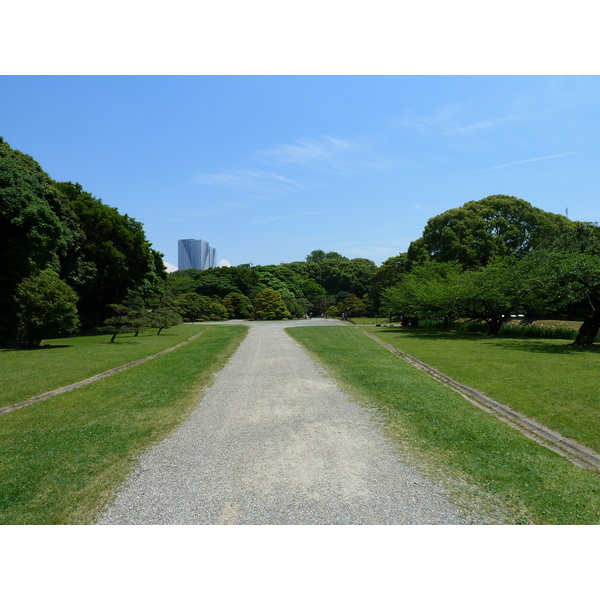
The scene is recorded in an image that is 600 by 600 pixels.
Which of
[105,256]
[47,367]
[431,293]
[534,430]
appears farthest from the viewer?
[105,256]

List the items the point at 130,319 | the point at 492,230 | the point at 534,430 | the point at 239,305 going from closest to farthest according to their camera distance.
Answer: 1. the point at 534,430
2. the point at 130,319
3. the point at 492,230
4. the point at 239,305

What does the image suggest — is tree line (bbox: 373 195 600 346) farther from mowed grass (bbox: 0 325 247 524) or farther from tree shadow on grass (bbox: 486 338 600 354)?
mowed grass (bbox: 0 325 247 524)

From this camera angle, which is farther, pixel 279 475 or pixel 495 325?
pixel 495 325

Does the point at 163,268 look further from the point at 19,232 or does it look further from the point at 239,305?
the point at 19,232

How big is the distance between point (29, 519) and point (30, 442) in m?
2.44

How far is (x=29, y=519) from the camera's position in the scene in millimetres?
3260

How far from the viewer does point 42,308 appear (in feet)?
59.6

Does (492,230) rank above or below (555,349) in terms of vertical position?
above

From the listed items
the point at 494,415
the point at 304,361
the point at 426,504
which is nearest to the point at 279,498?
the point at 426,504

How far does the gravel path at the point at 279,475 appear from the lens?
328 centimetres

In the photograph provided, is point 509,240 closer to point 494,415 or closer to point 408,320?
point 408,320

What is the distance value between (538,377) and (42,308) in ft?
65.6

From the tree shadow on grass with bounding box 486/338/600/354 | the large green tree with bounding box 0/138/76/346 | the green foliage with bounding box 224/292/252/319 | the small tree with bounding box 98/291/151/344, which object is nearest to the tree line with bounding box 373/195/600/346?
the tree shadow on grass with bounding box 486/338/600/354

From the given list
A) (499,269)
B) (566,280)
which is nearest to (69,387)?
(566,280)
